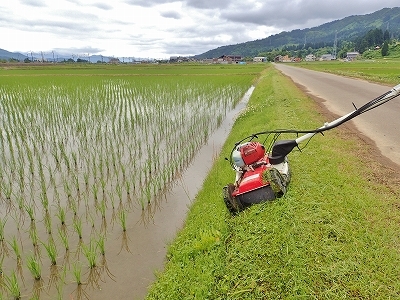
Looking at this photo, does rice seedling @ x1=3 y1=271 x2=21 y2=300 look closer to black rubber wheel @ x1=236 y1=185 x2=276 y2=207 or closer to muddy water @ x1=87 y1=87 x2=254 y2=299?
muddy water @ x1=87 y1=87 x2=254 y2=299

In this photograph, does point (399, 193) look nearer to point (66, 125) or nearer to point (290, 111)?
point (290, 111)

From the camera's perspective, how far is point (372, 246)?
252 cm

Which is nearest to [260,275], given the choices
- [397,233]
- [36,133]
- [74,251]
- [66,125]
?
[397,233]

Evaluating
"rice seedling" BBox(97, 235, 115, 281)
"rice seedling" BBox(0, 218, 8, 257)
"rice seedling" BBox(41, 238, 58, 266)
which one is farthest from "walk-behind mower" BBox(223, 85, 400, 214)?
"rice seedling" BBox(0, 218, 8, 257)

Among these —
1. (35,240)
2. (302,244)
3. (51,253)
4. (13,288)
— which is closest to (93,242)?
(51,253)

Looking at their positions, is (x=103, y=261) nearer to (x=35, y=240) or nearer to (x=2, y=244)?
(x=35, y=240)

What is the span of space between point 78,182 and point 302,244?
407cm

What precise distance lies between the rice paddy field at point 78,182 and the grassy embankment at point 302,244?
917mm

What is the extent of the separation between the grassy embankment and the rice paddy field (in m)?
0.92

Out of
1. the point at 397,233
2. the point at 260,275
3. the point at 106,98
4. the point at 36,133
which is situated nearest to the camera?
the point at 260,275

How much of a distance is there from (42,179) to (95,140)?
8.43 feet

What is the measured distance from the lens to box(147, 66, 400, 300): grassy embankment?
228 centimetres

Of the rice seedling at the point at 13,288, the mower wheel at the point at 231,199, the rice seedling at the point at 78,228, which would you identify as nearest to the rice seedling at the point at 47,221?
the rice seedling at the point at 78,228

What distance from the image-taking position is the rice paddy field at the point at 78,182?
129 inches
